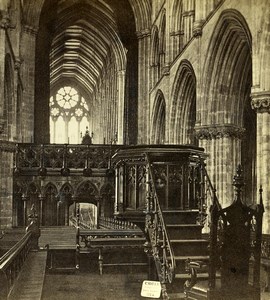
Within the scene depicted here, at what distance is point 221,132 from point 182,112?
17.0 feet

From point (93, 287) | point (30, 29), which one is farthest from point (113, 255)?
point (30, 29)

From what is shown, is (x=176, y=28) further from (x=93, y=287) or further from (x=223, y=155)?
(x=93, y=287)

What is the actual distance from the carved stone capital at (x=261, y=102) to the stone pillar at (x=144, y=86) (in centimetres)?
1330

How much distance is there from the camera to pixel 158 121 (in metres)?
24.6

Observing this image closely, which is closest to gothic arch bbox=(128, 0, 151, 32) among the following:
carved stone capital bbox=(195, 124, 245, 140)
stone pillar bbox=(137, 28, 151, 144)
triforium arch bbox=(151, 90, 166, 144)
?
stone pillar bbox=(137, 28, 151, 144)

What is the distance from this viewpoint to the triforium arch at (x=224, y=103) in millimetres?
15359

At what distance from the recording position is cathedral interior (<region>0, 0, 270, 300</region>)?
23.4ft

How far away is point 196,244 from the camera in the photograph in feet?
27.5

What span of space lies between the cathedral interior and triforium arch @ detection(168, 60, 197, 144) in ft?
0.13

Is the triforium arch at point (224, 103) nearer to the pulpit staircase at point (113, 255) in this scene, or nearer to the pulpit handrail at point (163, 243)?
the pulpit staircase at point (113, 255)

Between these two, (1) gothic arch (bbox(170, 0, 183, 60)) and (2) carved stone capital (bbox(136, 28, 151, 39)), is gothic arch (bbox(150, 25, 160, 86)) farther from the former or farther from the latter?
(1) gothic arch (bbox(170, 0, 183, 60))

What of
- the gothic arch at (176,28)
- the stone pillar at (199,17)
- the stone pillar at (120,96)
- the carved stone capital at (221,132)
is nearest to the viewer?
the carved stone capital at (221,132)

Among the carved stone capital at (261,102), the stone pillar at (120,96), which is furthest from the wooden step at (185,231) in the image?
the stone pillar at (120,96)

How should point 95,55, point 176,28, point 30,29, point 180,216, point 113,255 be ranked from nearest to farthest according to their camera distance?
1. point 180,216
2. point 113,255
3. point 176,28
4. point 30,29
5. point 95,55
